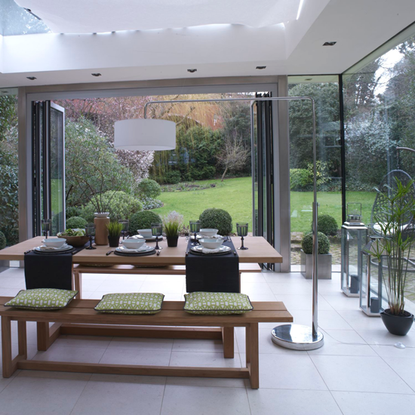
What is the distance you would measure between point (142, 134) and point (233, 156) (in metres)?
6.85

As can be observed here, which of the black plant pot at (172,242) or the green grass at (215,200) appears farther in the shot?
the green grass at (215,200)

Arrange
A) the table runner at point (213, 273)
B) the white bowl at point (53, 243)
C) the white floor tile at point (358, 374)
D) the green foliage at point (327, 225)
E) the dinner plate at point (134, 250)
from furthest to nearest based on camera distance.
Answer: the green foliage at point (327, 225), the white bowl at point (53, 243), the dinner plate at point (134, 250), the table runner at point (213, 273), the white floor tile at point (358, 374)

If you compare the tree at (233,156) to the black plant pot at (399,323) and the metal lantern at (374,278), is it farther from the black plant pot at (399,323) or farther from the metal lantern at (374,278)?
the black plant pot at (399,323)

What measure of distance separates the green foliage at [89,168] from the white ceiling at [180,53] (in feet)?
11.4

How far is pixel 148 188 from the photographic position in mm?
9180

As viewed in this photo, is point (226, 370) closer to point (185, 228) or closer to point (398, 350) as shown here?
point (398, 350)

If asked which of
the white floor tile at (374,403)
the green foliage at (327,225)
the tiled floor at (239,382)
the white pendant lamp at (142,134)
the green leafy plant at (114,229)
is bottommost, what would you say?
the white floor tile at (374,403)

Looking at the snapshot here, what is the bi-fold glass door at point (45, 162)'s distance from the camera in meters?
5.36

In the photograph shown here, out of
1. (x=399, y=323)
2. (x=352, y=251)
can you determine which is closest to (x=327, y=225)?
(x=352, y=251)

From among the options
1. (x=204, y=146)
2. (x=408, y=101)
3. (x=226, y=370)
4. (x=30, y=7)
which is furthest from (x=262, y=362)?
(x=204, y=146)

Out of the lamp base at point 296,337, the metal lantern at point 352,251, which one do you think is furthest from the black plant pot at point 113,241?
the metal lantern at point 352,251

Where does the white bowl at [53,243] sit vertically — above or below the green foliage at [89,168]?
below

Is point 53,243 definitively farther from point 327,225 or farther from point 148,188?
point 148,188

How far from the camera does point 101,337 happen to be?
9.69ft
